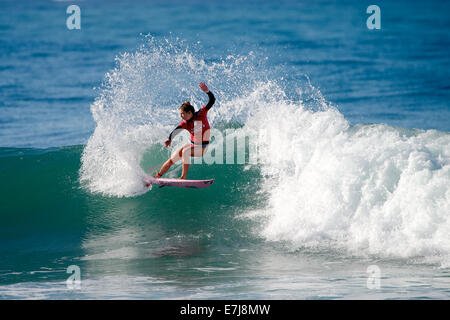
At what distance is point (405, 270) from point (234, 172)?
421 centimetres

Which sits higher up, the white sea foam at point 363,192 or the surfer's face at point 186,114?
the surfer's face at point 186,114

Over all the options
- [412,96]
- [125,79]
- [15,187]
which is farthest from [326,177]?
[412,96]

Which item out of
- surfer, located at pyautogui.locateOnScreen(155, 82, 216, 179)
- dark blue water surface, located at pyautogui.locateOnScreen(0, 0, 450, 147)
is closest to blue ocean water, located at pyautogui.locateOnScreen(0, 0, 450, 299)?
dark blue water surface, located at pyautogui.locateOnScreen(0, 0, 450, 147)

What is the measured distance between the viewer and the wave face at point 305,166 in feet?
25.1

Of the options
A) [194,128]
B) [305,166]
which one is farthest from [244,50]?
[194,128]

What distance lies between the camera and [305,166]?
915 centimetres

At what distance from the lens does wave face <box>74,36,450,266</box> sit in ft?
25.1

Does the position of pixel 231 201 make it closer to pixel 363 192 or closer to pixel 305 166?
pixel 305 166

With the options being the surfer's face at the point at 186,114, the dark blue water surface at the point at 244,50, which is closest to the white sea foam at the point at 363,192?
the surfer's face at the point at 186,114

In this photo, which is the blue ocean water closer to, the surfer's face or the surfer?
the surfer

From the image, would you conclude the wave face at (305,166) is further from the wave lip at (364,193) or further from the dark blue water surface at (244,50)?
the dark blue water surface at (244,50)

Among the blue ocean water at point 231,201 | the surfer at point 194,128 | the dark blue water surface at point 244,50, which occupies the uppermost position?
the dark blue water surface at point 244,50

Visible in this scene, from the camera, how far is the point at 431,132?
9.41 meters

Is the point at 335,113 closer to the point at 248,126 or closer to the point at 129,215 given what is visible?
the point at 248,126
